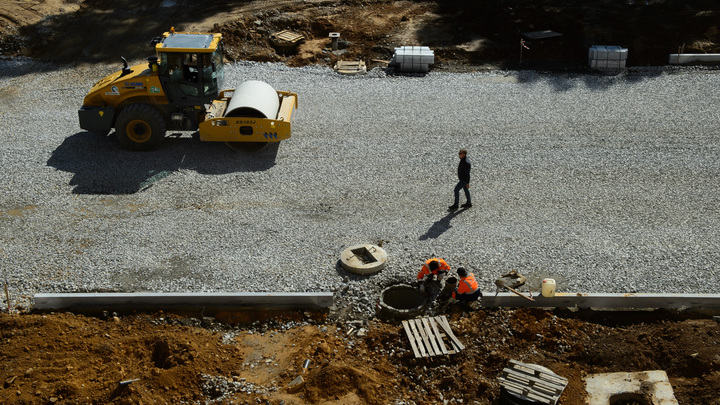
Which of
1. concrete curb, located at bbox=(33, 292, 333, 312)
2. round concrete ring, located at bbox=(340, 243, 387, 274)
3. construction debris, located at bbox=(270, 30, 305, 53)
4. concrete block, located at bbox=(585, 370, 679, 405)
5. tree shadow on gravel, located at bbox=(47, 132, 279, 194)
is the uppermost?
construction debris, located at bbox=(270, 30, 305, 53)

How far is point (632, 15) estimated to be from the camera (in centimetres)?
2272

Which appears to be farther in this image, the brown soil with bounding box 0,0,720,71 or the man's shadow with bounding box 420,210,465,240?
the brown soil with bounding box 0,0,720,71

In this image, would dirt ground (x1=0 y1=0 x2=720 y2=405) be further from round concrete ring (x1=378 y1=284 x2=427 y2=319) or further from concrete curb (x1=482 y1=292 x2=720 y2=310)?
round concrete ring (x1=378 y1=284 x2=427 y2=319)

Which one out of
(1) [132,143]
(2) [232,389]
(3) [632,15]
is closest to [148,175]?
(1) [132,143]

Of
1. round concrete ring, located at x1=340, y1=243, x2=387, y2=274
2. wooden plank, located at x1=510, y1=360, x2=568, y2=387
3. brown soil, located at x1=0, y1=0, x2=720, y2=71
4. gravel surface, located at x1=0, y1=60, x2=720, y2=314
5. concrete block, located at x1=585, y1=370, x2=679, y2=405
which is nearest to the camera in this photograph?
wooden plank, located at x1=510, y1=360, x2=568, y2=387

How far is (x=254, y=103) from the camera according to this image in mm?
15469

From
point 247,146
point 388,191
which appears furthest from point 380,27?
point 388,191

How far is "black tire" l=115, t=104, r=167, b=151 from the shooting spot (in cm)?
1543

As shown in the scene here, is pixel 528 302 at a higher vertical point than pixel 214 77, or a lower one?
lower

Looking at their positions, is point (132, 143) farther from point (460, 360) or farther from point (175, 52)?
point (460, 360)

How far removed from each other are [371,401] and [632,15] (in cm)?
1866

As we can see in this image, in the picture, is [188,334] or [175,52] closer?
[188,334]

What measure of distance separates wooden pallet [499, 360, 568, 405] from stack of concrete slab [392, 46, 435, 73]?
12.3 metres

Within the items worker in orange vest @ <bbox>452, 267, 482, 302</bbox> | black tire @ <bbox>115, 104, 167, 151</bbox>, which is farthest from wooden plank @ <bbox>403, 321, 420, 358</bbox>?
black tire @ <bbox>115, 104, 167, 151</bbox>
